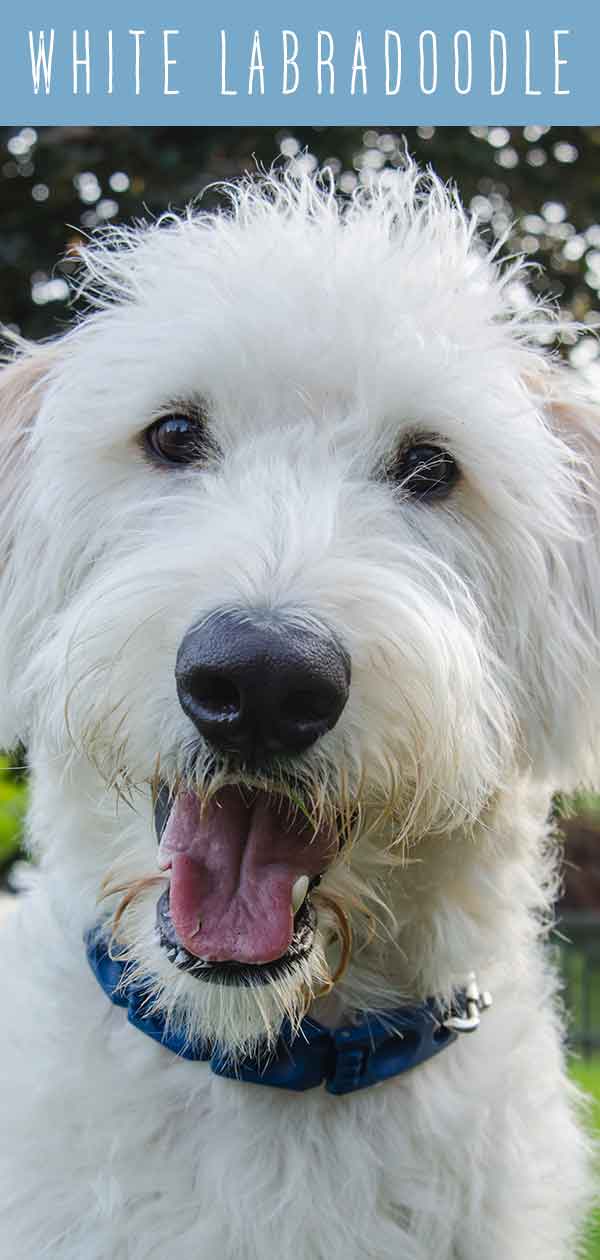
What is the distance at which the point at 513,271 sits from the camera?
9.25 ft

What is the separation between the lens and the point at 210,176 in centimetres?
643

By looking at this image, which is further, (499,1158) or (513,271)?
(513,271)

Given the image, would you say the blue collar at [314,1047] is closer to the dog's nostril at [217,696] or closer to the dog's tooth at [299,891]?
the dog's tooth at [299,891]

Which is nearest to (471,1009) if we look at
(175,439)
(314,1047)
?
(314,1047)

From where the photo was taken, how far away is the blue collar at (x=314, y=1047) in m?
2.35

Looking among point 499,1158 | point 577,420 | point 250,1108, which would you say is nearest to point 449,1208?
point 499,1158

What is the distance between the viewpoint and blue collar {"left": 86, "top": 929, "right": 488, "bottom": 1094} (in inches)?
92.5

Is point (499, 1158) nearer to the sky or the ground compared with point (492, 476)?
nearer to the ground

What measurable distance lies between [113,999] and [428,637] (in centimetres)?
95

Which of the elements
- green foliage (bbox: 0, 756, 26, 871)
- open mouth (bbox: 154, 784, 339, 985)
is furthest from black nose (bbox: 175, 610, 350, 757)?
green foliage (bbox: 0, 756, 26, 871)

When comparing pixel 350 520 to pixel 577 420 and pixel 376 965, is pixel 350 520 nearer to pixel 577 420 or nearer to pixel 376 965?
pixel 577 420

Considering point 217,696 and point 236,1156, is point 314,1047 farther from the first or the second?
point 217,696

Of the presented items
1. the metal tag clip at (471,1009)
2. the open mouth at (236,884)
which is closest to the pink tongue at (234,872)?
the open mouth at (236,884)

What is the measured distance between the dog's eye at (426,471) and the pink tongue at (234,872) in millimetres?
695
